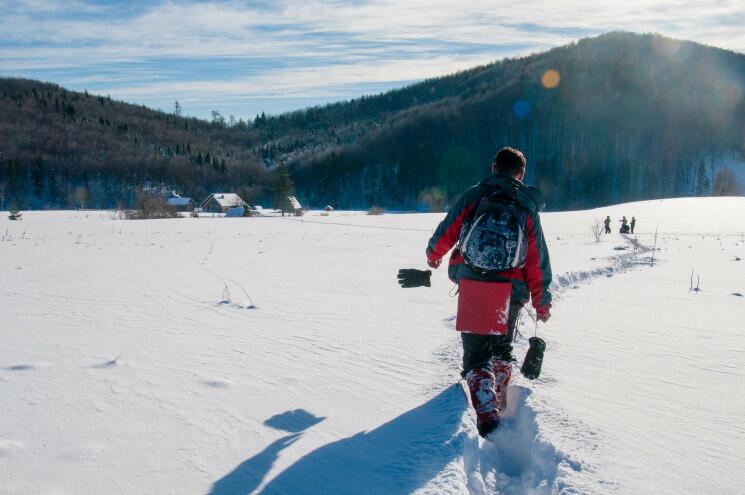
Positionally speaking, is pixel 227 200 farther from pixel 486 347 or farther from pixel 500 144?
pixel 486 347

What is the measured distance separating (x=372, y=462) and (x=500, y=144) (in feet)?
389

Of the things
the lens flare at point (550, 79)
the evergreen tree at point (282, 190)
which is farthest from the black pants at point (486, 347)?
the lens flare at point (550, 79)

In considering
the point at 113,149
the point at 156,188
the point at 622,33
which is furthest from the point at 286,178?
the point at 622,33

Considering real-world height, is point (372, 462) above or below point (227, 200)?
below

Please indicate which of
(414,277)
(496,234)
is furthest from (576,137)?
(496,234)

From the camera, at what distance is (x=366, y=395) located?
3.55 m

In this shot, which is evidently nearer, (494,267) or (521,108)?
(494,267)

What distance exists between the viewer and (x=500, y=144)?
11475 centimetres

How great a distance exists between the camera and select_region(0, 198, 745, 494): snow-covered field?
2500 millimetres

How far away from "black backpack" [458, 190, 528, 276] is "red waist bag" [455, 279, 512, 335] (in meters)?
0.11

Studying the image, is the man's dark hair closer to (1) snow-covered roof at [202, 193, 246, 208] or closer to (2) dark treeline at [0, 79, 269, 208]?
(1) snow-covered roof at [202, 193, 246, 208]

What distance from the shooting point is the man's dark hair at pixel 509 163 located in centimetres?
334

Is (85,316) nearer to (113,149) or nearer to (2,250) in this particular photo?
(2,250)

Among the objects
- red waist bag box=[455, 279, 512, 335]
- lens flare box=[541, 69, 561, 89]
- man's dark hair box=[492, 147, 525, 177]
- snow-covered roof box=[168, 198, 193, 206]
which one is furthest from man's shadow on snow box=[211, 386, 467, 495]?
lens flare box=[541, 69, 561, 89]
